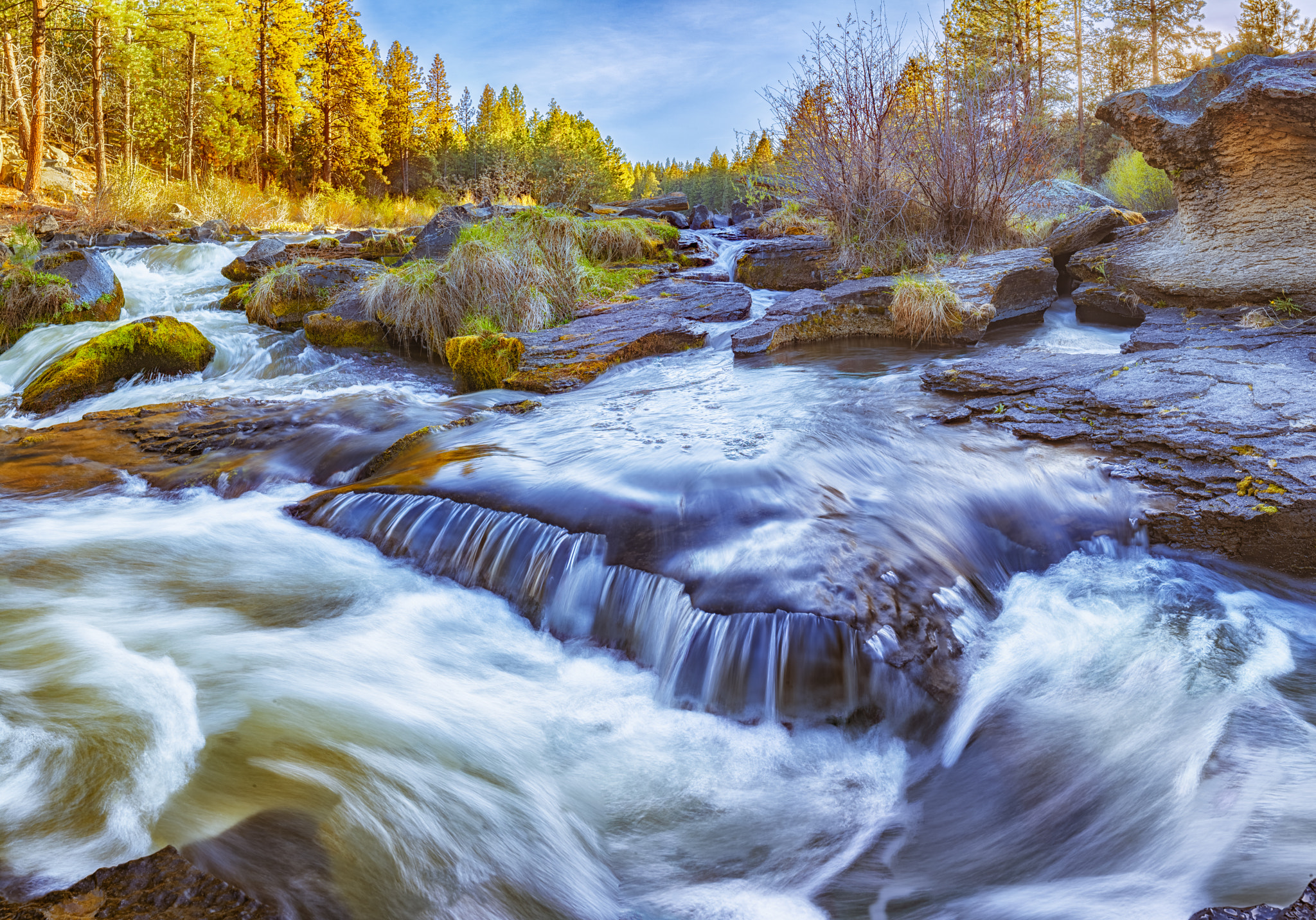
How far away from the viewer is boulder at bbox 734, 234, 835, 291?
9508 millimetres

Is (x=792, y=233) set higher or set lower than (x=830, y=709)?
higher

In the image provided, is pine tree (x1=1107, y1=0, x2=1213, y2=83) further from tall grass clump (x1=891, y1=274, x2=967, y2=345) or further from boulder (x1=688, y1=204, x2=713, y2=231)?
tall grass clump (x1=891, y1=274, x2=967, y2=345)

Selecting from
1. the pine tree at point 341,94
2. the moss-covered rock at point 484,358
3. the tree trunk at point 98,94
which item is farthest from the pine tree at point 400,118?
the moss-covered rock at point 484,358

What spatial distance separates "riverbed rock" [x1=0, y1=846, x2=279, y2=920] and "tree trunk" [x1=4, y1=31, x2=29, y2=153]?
2702cm

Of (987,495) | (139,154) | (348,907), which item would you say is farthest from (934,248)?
(139,154)

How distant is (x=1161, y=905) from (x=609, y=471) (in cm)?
265

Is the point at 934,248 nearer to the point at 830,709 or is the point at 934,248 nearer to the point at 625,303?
the point at 625,303

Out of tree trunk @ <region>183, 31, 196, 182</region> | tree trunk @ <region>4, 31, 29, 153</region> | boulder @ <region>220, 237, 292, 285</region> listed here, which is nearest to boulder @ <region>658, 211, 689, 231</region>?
boulder @ <region>220, 237, 292, 285</region>

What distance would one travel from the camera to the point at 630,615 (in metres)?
2.83

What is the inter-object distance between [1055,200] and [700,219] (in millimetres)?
12389

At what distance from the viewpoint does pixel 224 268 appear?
11797 millimetres

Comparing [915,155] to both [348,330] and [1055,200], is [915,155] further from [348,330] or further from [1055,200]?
[348,330]

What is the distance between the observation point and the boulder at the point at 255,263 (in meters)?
11.6

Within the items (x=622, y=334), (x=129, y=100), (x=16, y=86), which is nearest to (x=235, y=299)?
(x=622, y=334)
